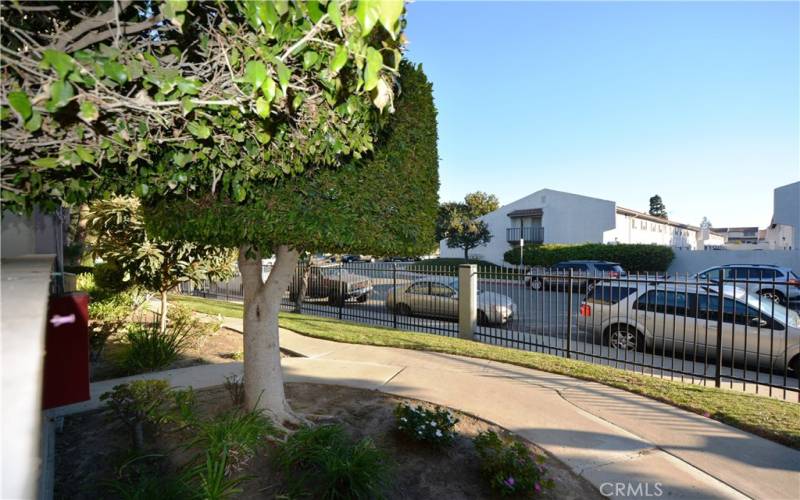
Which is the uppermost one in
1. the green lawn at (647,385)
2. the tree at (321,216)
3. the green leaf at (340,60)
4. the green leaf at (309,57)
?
the green leaf at (309,57)

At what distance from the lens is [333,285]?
43.7ft

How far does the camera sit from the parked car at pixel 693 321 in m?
6.62

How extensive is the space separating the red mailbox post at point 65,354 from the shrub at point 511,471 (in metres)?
2.97

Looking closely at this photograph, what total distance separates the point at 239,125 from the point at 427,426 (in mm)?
2884

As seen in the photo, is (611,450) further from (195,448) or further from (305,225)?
(195,448)

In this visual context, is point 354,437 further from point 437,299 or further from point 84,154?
point 437,299

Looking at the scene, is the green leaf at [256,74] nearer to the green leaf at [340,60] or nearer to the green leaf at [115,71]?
the green leaf at [340,60]

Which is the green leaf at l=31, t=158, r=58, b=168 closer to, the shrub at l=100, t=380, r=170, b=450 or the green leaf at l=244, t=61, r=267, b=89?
the green leaf at l=244, t=61, r=267, b=89

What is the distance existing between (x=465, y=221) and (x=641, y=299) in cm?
2868

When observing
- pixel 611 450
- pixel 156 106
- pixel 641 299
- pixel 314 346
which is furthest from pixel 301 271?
pixel 156 106

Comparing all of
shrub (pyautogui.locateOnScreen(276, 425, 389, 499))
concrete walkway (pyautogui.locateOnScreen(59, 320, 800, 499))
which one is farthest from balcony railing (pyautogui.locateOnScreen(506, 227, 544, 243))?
shrub (pyautogui.locateOnScreen(276, 425, 389, 499))

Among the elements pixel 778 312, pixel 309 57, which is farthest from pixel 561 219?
pixel 309 57

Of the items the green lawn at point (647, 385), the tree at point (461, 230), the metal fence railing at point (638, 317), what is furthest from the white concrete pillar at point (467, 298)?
the tree at point (461, 230)

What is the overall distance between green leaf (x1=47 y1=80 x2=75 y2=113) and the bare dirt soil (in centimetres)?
278
